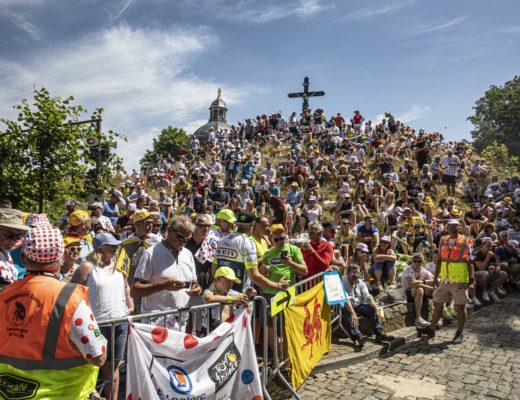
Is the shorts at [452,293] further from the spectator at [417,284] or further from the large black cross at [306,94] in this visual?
the large black cross at [306,94]

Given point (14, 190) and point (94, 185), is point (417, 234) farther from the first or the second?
point (14, 190)

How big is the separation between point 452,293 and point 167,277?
5.58 metres

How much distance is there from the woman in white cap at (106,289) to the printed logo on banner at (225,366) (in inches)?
36.4

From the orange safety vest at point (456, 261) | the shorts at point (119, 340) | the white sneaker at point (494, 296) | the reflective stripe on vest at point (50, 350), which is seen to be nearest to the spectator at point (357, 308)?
the orange safety vest at point (456, 261)

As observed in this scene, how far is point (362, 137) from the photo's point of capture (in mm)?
23203

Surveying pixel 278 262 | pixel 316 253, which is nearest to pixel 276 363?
pixel 278 262

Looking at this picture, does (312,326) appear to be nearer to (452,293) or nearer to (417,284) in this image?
(452,293)

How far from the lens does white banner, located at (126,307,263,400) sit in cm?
327

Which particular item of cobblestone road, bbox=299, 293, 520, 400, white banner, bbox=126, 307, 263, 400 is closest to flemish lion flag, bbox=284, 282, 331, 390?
Answer: cobblestone road, bbox=299, 293, 520, 400

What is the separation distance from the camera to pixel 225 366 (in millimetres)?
3764

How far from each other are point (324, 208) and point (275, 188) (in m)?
2.06

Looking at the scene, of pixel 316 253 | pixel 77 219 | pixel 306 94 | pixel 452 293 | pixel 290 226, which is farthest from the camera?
pixel 306 94

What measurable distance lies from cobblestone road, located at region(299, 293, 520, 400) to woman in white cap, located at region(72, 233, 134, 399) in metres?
2.52

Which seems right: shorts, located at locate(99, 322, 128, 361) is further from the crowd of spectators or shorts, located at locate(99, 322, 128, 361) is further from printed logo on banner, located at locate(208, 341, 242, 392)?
printed logo on banner, located at locate(208, 341, 242, 392)
